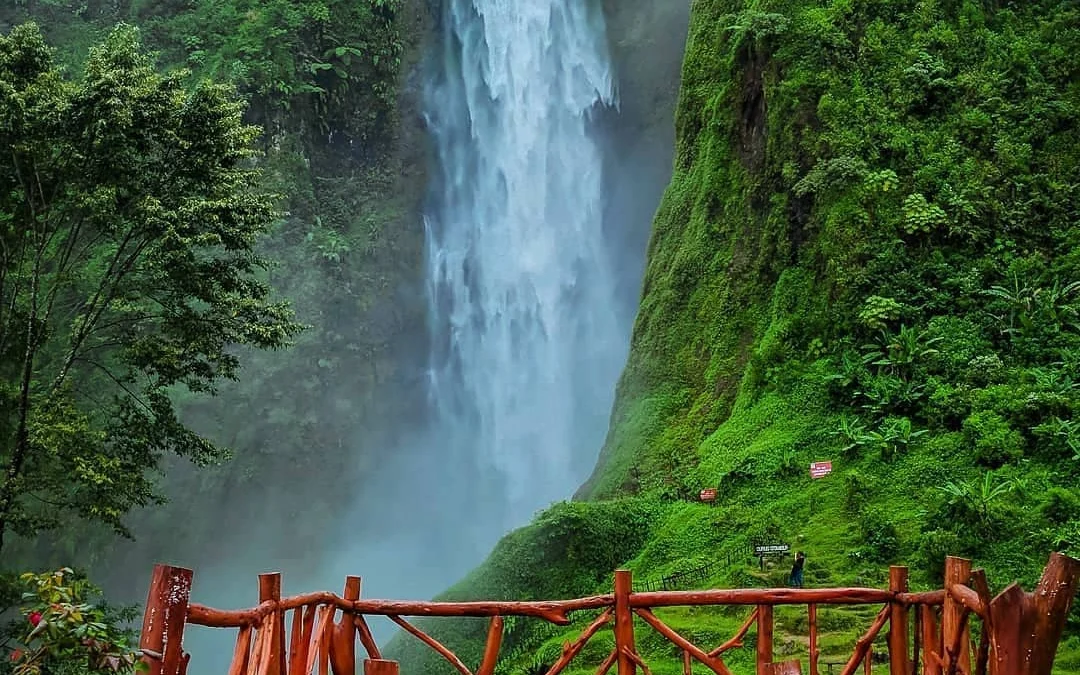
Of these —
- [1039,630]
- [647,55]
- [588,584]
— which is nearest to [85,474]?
[588,584]

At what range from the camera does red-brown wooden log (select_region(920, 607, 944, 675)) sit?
12.2ft

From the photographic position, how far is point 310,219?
2603cm

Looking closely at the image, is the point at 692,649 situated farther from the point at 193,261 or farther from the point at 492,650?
the point at 193,261

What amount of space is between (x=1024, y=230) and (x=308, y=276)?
62.6 feet

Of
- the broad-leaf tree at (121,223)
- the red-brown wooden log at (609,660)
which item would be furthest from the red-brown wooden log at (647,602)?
the broad-leaf tree at (121,223)

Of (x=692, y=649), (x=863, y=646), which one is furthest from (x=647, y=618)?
(x=863, y=646)

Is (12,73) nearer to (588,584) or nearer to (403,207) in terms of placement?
(588,584)

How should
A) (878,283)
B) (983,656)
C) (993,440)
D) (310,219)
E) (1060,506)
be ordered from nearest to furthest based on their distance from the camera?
1. (983,656)
2. (1060,506)
3. (993,440)
4. (878,283)
5. (310,219)

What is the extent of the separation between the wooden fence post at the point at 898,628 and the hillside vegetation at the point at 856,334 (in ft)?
10.6

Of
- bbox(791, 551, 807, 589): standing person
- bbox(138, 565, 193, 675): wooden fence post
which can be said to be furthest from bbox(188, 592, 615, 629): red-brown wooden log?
bbox(791, 551, 807, 589): standing person

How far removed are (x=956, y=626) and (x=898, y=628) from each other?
0.79 m

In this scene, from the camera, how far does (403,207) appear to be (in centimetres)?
2730

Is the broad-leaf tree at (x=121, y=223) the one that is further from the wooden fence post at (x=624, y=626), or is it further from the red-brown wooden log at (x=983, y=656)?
the red-brown wooden log at (x=983, y=656)

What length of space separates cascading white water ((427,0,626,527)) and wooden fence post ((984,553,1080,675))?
70.8 feet
